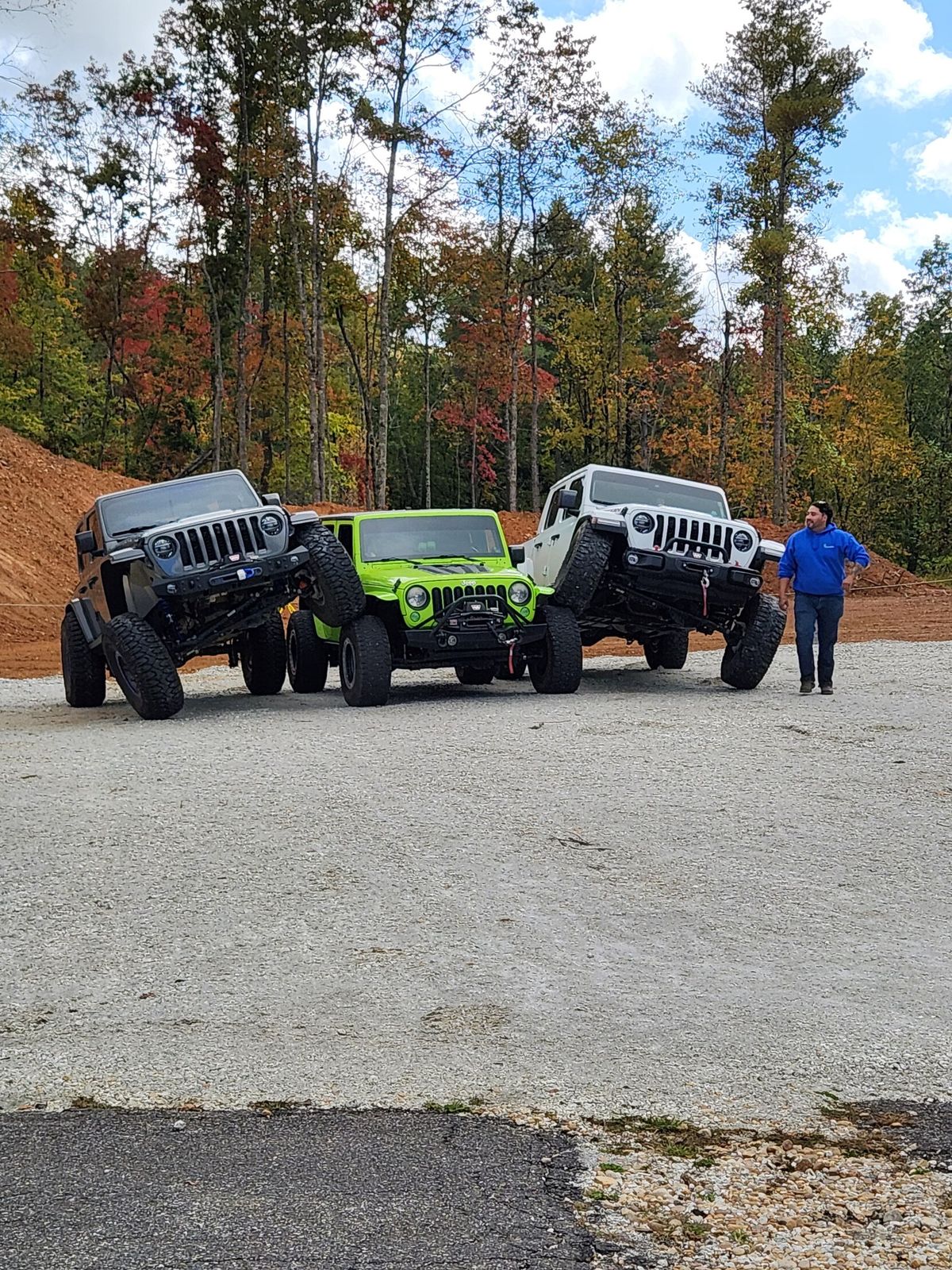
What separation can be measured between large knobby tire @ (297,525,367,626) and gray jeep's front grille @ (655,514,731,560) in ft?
10.4

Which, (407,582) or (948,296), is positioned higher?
(948,296)

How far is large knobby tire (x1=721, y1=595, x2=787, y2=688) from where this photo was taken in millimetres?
13883

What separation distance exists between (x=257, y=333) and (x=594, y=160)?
46.8ft

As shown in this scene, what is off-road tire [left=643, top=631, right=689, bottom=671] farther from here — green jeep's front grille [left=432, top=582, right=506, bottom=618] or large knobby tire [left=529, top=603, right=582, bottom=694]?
green jeep's front grille [left=432, top=582, right=506, bottom=618]

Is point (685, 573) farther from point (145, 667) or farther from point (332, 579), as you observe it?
point (145, 667)

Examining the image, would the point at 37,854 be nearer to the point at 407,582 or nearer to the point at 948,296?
the point at 407,582

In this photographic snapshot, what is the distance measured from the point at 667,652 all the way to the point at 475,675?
8.89ft

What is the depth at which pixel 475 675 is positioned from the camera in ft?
51.5

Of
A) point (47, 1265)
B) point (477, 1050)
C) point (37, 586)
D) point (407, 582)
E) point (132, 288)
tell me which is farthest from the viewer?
point (132, 288)

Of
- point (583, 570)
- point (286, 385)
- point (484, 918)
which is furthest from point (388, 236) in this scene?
point (484, 918)

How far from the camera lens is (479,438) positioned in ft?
202

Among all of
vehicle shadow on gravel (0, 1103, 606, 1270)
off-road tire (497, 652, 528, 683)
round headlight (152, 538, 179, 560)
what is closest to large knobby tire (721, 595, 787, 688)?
off-road tire (497, 652, 528, 683)

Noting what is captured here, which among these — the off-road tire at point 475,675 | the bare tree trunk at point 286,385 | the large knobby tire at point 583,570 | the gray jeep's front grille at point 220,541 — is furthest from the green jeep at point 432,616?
the bare tree trunk at point 286,385

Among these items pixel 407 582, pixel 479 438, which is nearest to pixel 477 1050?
pixel 407 582
